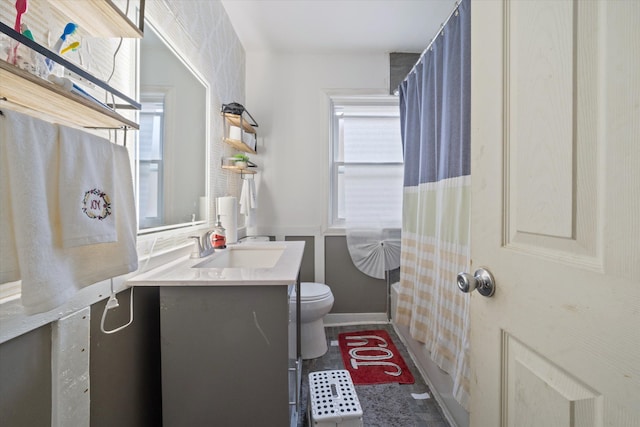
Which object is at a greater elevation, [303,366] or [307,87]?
[307,87]

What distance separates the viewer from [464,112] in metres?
1.25

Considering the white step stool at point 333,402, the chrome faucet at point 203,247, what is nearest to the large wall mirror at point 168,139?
the chrome faucet at point 203,247

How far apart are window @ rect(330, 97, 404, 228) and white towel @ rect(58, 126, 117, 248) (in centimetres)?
193

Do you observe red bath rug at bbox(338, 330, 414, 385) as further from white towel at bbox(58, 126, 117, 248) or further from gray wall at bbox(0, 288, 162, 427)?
white towel at bbox(58, 126, 117, 248)

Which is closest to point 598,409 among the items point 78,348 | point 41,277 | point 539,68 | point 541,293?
point 541,293

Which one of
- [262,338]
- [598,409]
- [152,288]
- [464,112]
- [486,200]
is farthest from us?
[464,112]

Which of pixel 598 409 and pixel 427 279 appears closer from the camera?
pixel 598 409

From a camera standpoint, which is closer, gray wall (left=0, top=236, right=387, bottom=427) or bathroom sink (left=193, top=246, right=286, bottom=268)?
gray wall (left=0, top=236, right=387, bottom=427)

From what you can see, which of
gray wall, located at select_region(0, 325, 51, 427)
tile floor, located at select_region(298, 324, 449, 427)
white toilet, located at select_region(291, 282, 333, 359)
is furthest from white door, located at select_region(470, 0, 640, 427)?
white toilet, located at select_region(291, 282, 333, 359)

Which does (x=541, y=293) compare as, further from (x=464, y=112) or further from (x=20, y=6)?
(x=20, y=6)

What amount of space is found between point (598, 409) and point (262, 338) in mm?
827

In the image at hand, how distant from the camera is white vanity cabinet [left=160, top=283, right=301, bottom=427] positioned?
94cm

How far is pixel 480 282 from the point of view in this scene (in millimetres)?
651

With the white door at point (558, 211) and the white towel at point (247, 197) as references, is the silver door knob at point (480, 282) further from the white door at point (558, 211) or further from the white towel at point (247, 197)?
the white towel at point (247, 197)
